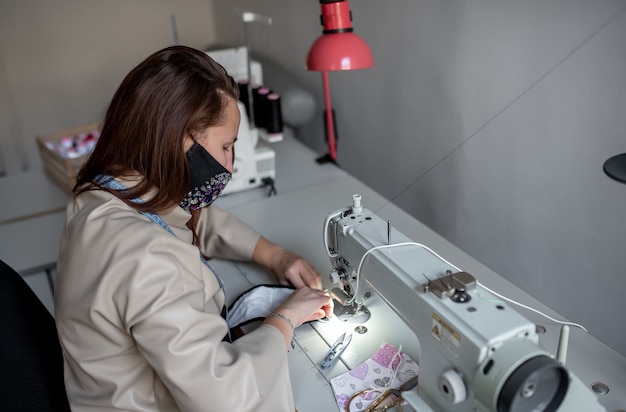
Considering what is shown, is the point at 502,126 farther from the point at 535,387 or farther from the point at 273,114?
the point at 535,387

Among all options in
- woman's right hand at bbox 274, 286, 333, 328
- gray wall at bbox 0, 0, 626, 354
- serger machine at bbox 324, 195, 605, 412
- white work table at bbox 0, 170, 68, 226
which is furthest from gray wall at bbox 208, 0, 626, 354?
white work table at bbox 0, 170, 68, 226

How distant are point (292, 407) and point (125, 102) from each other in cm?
64

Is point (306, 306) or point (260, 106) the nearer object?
point (306, 306)

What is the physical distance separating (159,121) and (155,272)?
0.89 ft

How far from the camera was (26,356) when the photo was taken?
1081 mm

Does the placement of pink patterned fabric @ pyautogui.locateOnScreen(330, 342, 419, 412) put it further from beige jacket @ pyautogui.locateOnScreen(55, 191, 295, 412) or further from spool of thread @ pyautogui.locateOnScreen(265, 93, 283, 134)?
spool of thread @ pyautogui.locateOnScreen(265, 93, 283, 134)

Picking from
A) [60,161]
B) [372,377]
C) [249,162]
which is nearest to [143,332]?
[372,377]

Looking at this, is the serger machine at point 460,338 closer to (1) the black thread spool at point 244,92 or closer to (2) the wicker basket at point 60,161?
(1) the black thread spool at point 244,92

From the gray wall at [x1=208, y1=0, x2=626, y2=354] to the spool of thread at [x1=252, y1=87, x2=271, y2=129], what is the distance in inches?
16.4

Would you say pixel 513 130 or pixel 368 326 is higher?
pixel 513 130

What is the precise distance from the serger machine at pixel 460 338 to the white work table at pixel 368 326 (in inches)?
5.3

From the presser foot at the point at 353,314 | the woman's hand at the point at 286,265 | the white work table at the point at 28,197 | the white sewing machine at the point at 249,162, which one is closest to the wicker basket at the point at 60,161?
the white work table at the point at 28,197

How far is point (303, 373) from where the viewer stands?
3.85 ft

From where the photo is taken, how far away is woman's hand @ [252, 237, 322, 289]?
4.68 ft
